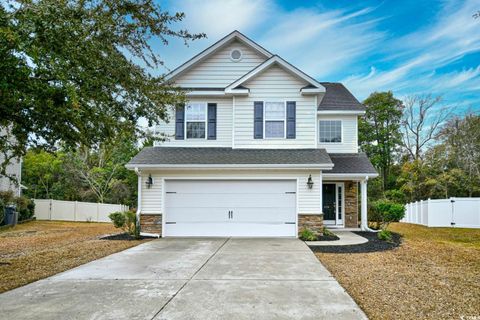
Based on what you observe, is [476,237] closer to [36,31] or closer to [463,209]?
[463,209]

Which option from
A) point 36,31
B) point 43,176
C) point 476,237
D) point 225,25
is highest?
point 225,25

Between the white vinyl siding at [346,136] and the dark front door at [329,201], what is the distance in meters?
1.78

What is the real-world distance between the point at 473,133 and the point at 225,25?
76.7 feet

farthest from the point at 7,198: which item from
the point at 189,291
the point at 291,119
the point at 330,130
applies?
the point at 189,291

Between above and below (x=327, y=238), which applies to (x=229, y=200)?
above

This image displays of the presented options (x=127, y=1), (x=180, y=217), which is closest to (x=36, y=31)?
(x=127, y=1)

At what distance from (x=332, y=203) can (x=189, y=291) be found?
12058 millimetres

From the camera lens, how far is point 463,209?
56.1 feet

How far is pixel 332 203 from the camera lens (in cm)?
1667

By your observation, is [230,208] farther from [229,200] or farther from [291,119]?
[291,119]

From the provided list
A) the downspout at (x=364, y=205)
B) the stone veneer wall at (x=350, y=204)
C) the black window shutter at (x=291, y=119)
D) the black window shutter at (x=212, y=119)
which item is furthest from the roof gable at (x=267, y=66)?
the stone veneer wall at (x=350, y=204)

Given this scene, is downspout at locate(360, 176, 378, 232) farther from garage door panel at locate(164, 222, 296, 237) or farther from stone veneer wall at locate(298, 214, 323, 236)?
garage door panel at locate(164, 222, 296, 237)

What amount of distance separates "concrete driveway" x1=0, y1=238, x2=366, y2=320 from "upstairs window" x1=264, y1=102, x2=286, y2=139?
6070 millimetres

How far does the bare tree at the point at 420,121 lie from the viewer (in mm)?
33344
